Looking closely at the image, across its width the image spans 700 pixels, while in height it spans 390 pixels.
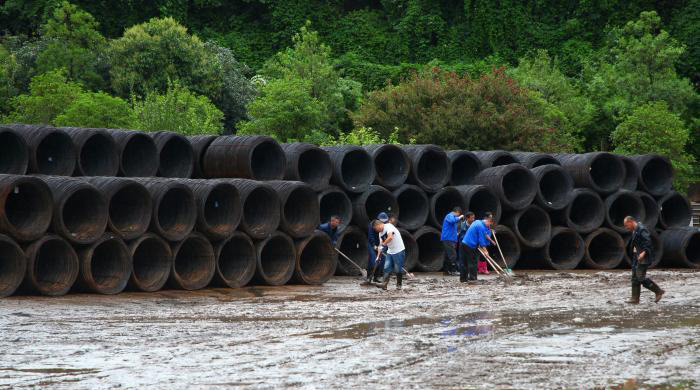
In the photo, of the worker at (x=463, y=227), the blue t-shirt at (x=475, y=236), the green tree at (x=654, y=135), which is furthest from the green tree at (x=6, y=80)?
the blue t-shirt at (x=475, y=236)

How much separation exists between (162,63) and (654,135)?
21625 mm

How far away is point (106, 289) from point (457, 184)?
40.7 ft

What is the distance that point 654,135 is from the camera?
44.8 m

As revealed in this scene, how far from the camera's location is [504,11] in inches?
2625

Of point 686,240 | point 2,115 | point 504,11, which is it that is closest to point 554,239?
point 686,240

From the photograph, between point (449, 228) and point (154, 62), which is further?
point (154, 62)

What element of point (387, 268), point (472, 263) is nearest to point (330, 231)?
point (387, 268)

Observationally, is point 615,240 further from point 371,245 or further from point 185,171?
point 185,171

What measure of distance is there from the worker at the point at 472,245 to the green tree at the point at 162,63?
90.9ft

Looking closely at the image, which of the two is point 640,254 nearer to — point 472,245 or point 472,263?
point 472,245

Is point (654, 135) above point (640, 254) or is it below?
above

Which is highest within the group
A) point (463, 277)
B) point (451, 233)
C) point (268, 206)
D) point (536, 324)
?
point (268, 206)

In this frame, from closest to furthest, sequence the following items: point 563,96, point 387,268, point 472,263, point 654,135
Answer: point 387,268
point 472,263
point 654,135
point 563,96

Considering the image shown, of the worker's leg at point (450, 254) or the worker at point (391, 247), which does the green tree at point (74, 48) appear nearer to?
the worker's leg at point (450, 254)
